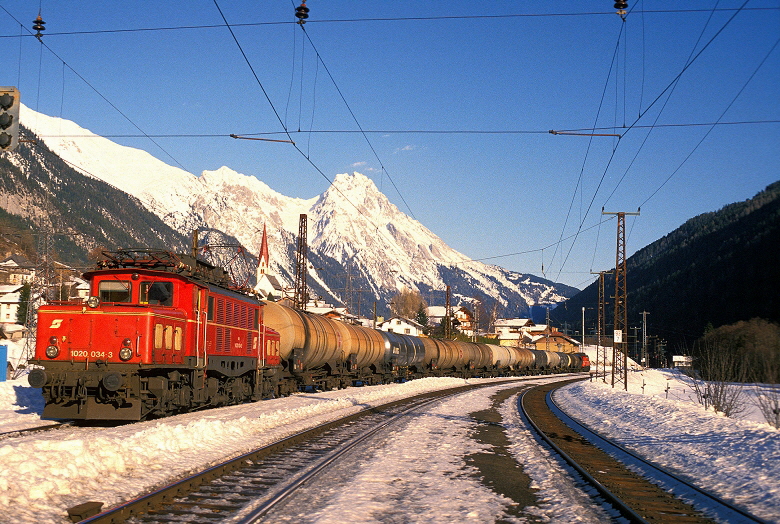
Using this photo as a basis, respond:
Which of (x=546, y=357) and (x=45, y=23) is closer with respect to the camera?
(x=45, y=23)

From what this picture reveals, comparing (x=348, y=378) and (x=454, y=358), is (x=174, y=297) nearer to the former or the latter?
(x=348, y=378)

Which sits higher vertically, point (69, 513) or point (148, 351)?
point (148, 351)

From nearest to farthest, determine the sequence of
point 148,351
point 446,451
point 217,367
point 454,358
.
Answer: point 446,451
point 148,351
point 217,367
point 454,358

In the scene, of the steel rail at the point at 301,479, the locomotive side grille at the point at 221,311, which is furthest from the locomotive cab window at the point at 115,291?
the steel rail at the point at 301,479

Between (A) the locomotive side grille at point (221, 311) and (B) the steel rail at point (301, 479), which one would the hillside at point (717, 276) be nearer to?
(A) the locomotive side grille at point (221, 311)

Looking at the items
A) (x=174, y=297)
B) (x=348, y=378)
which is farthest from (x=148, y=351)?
(x=348, y=378)

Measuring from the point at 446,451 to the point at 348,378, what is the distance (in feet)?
84.6

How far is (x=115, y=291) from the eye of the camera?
61.7 feet

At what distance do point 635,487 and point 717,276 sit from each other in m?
141

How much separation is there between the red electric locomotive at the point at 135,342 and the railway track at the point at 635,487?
1001cm

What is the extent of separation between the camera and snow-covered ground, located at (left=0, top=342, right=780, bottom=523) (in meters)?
9.80

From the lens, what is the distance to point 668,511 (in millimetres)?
10703

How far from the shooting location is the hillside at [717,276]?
118 m

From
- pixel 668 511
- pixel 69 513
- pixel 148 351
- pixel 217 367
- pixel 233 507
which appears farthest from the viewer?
pixel 217 367
